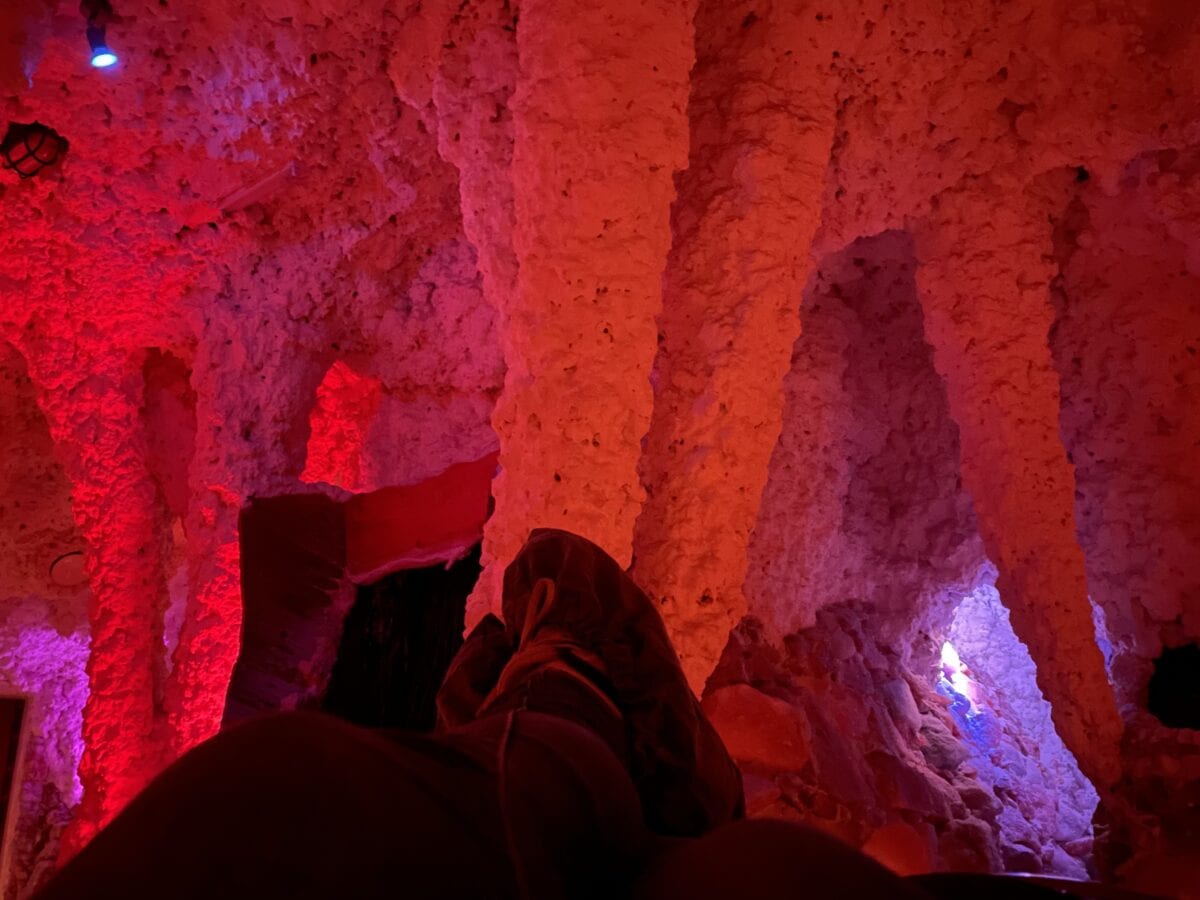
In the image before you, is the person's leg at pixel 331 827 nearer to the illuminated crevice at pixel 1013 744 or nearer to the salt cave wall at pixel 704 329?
the salt cave wall at pixel 704 329

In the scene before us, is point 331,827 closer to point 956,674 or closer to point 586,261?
point 586,261

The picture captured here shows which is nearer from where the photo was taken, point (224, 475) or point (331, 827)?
point (331, 827)

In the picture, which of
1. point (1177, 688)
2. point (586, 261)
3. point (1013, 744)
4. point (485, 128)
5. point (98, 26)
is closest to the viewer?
point (586, 261)

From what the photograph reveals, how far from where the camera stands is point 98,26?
8.91 ft

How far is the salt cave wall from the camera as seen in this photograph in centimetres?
206

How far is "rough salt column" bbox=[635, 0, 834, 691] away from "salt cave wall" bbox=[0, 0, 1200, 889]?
0.01m

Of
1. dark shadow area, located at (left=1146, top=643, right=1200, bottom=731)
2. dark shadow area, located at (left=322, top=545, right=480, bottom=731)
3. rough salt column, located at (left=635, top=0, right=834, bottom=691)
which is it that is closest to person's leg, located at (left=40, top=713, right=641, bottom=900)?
rough salt column, located at (left=635, top=0, right=834, bottom=691)

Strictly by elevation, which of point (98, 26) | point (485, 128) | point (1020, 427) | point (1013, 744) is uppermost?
point (98, 26)

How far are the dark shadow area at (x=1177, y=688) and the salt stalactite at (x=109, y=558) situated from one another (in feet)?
13.7

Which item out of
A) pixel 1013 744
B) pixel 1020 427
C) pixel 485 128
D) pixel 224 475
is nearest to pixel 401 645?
pixel 224 475

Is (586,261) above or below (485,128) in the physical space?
below

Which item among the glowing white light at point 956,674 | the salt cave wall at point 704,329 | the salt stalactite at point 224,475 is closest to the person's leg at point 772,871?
the salt cave wall at point 704,329

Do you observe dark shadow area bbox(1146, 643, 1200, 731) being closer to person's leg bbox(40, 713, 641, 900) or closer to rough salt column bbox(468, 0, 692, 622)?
rough salt column bbox(468, 0, 692, 622)

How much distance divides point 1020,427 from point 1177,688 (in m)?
1.41
